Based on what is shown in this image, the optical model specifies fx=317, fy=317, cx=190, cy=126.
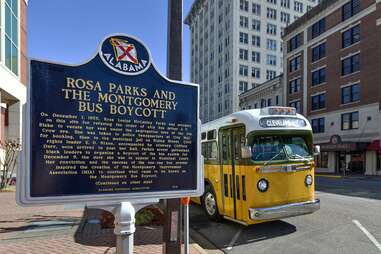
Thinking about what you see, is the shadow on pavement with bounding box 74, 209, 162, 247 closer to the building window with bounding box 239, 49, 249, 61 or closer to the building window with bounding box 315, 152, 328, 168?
the building window with bounding box 315, 152, 328, 168

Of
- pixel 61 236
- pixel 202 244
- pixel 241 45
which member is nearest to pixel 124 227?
pixel 202 244

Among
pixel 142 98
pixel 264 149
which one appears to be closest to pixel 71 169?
pixel 142 98

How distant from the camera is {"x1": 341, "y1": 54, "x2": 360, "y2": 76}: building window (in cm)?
3344

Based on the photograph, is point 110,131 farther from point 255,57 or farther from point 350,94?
point 255,57

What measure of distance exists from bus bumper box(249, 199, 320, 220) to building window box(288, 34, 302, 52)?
39.5m

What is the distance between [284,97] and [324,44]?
9854mm

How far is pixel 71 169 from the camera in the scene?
10.9ft

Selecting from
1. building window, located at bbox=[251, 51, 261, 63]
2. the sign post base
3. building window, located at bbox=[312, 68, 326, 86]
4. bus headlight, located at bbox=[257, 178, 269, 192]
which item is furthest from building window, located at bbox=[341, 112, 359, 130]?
building window, located at bbox=[251, 51, 261, 63]

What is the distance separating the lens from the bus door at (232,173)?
7.55 meters

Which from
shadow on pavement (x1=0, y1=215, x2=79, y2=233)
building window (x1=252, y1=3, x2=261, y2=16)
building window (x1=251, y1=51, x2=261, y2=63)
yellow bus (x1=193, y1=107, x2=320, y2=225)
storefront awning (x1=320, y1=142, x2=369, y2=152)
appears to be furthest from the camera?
building window (x1=252, y1=3, x2=261, y2=16)

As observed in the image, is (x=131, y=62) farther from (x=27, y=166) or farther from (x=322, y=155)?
(x=322, y=155)

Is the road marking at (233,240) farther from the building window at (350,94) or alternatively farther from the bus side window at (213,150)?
the building window at (350,94)

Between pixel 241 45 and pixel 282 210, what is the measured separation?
6402 cm

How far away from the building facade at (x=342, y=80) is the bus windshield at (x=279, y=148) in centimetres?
2619
